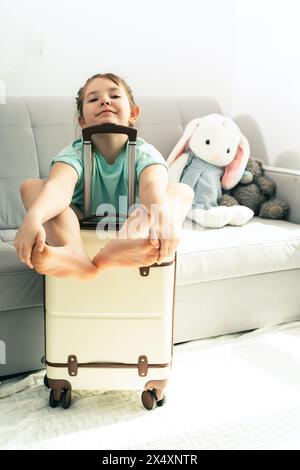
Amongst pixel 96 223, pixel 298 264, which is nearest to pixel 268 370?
pixel 298 264

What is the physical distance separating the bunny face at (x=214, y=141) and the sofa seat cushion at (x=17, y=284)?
0.89 meters

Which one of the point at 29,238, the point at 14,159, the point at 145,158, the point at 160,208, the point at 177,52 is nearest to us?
the point at 29,238

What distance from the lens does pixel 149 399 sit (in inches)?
57.2

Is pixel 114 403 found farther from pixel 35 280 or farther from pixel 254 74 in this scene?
pixel 254 74

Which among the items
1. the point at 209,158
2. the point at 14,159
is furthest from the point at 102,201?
the point at 209,158

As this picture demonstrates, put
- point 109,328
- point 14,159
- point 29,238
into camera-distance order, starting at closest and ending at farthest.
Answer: point 29,238, point 109,328, point 14,159

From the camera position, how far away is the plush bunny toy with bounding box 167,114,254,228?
213 centimetres

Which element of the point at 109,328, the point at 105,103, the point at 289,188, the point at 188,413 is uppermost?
the point at 105,103

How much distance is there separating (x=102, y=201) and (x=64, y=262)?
0.38 meters

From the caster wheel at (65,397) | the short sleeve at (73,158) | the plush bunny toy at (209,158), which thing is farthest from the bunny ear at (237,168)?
the caster wheel at (65,397)

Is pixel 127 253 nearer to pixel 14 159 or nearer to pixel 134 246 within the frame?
pixel 134 246

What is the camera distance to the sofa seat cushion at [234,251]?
1737mm

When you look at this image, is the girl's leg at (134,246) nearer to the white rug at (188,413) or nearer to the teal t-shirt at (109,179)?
the teal t-shirt at (109,179)
